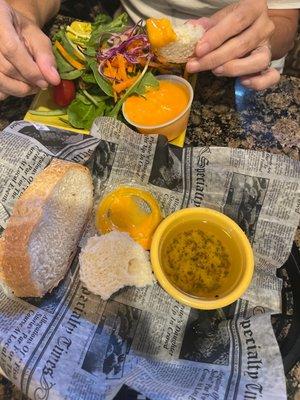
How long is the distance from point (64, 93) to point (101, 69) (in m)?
0.13

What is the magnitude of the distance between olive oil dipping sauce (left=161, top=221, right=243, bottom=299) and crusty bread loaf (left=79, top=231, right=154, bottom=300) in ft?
0.26

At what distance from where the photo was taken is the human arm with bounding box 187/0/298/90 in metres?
1.09

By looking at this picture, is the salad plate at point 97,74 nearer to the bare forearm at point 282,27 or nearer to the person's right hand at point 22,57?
the person's right hand at point 22,57

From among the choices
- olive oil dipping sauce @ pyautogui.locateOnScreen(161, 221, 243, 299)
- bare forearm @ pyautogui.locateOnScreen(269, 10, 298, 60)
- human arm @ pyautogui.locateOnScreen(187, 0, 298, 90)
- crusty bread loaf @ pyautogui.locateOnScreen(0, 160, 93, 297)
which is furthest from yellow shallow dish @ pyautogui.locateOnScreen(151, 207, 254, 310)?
bare forearm @ pyautogui.locateOnScreen(269, 10, 298, 60)

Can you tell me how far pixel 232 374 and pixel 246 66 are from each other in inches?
30.1

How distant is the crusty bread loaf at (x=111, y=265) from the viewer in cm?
103

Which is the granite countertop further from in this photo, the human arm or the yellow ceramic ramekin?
the human arm

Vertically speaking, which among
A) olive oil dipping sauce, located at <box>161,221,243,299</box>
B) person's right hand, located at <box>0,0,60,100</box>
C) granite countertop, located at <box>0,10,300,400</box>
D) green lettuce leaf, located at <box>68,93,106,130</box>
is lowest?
olive oil dipping sauce, located at <box>161,221,243,299</box>

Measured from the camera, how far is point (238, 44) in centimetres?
111

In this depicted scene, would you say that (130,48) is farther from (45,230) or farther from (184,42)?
(45,230)

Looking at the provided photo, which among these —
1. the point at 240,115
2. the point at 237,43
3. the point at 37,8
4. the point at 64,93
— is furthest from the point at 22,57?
the point at 240,115

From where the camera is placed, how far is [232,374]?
93 cm

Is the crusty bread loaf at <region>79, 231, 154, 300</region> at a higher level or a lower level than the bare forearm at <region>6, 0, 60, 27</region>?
lower


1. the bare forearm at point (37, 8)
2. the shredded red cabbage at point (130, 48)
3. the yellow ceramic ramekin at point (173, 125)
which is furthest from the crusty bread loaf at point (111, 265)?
the bare forearm at point (37, 8)
